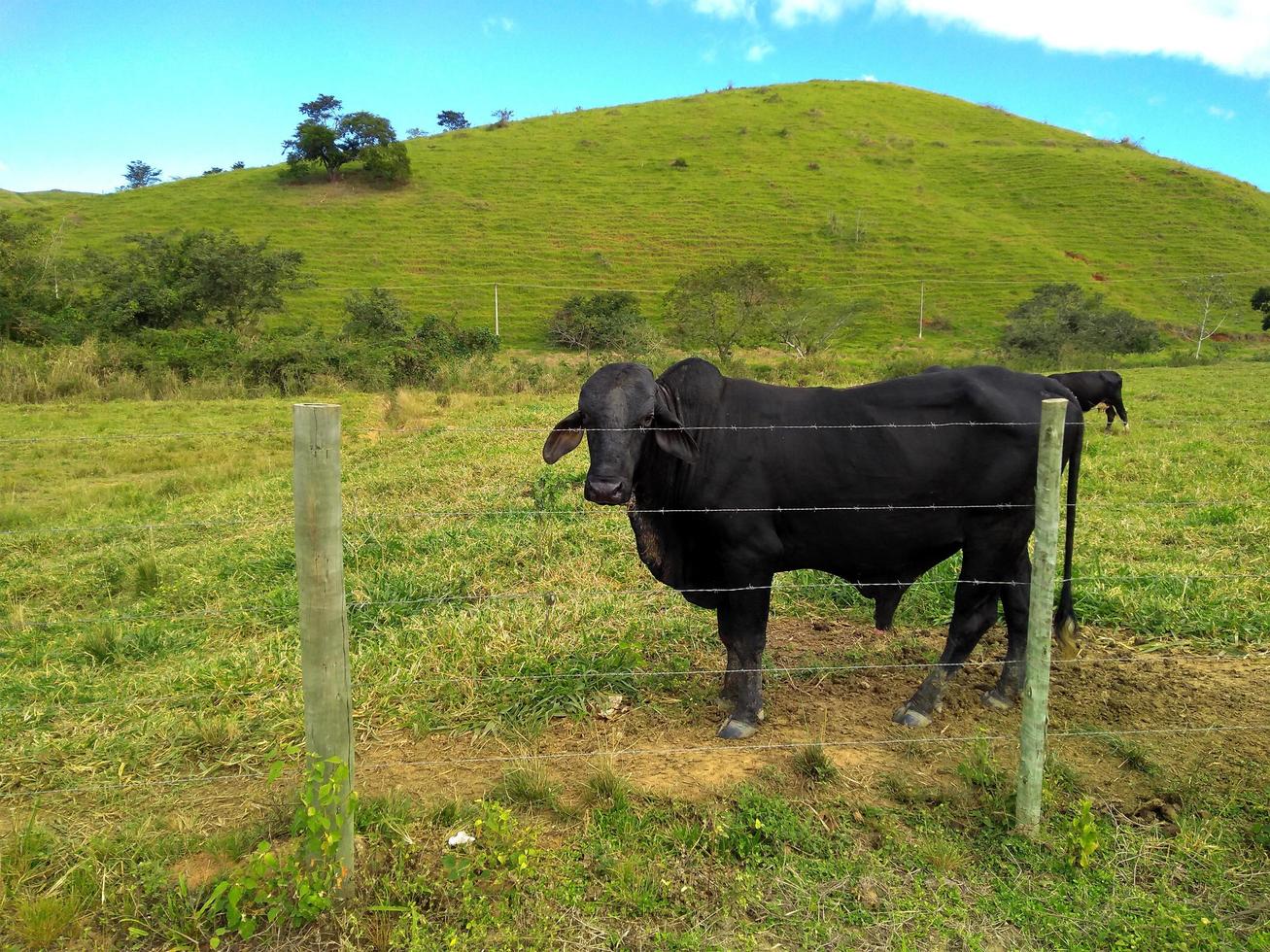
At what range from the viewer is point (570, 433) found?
388cm

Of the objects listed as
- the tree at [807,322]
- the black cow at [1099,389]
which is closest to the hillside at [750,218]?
the tree at [807,322]

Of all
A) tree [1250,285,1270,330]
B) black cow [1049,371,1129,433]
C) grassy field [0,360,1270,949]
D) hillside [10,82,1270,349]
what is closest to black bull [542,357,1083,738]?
grassy field [0,360,1270,949]

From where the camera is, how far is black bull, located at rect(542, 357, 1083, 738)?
12.9 feet

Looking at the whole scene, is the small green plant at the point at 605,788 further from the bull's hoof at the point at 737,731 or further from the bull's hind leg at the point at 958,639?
the bull's hind leg at the point at 958,639

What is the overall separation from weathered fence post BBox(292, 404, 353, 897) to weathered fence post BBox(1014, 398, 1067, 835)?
2.45m

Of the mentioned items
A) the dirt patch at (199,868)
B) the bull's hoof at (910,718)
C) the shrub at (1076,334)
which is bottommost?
the dirt patch at (199,868)

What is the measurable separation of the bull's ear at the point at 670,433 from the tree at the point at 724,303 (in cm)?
2608

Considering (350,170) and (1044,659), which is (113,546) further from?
(350,170)

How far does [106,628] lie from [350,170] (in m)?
59.5

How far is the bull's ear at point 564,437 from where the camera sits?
3818mm

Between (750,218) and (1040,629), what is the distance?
53.6m

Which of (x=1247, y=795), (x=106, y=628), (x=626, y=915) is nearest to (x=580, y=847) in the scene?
(x=626, y=915)

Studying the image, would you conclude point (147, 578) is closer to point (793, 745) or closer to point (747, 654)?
point (747, 654)

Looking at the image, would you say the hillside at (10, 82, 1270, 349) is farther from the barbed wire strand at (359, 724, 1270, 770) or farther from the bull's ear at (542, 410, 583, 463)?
the barbed wire strand at (359, 724, 1270, 770)
